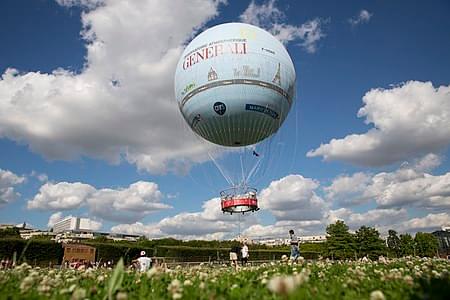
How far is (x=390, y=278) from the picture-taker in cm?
433

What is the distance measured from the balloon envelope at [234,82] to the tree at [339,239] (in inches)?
2125

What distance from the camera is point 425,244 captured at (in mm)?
90438

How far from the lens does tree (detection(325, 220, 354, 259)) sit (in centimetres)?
6800

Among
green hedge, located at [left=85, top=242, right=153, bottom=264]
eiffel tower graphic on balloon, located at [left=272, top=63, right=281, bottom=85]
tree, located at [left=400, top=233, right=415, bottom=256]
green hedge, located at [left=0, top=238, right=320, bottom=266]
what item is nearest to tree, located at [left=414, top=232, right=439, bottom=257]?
tree, located at [left=400, top=233, right=415, bottom=256]

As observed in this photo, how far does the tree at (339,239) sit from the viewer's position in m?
68.0

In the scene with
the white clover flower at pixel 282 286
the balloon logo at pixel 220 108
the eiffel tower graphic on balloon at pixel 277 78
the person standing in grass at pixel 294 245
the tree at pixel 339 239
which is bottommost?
the white clover flower at pixel 282 286

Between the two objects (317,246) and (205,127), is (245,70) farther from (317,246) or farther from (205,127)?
(317,246)

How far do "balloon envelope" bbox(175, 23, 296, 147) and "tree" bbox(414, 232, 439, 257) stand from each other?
270 ft

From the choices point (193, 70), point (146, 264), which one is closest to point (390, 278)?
point (146, 264)

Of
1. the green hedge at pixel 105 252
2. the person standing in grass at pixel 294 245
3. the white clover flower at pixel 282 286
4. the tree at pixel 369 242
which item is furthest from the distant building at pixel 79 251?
the tree at pixel 369 242

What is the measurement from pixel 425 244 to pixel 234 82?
92.5 metres

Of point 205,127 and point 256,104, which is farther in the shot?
point 205,127

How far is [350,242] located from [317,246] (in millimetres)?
30198

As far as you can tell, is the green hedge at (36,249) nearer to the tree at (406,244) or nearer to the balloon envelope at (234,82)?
the balloon envelope at (234,82)
